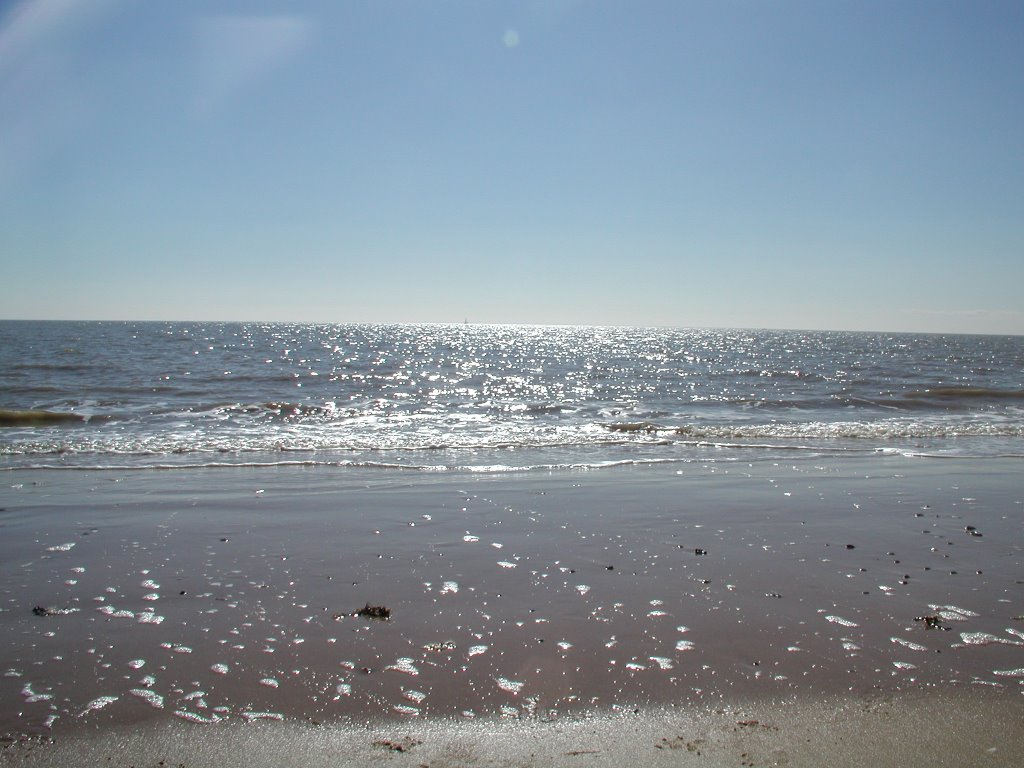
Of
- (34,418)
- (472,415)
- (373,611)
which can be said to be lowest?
(34,418)

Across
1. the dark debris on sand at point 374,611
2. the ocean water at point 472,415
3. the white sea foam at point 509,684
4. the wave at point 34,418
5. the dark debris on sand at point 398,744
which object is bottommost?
the wave at point 34,418

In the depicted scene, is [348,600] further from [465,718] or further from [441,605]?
[465,718]

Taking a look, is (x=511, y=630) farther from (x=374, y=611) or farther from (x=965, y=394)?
(x=965, y=394)

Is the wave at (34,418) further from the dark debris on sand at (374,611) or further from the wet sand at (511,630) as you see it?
the dark debris on sand at (374,611)

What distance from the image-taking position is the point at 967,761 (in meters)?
3.52

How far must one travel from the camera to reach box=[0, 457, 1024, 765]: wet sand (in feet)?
12.5

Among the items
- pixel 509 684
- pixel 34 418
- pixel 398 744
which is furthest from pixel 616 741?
pixel 34 418

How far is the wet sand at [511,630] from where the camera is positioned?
12.5ft

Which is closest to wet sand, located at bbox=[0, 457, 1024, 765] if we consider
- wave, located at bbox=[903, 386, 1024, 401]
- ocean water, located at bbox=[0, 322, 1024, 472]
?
ocean water, located at bbox=[0, 322, 1024, 472]

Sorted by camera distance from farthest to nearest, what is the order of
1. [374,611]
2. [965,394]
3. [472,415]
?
[965,394], [472,415], [374,611]

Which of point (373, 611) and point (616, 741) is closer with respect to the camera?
point (616, 741)

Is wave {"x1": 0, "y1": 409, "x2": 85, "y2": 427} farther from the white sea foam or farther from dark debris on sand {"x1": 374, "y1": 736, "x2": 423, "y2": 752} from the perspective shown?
dark debris on sand {"x1": 374, "y1": 736, "x2": 423, "y2": 752}

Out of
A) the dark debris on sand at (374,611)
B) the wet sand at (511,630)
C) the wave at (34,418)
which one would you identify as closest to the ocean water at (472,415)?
the wave at (34,418)

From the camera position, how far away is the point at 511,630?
513cm
